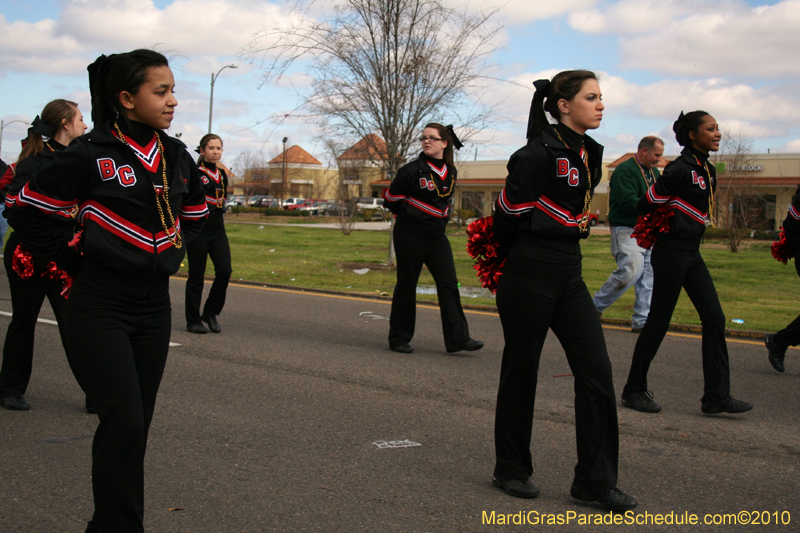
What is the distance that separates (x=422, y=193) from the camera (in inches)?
295

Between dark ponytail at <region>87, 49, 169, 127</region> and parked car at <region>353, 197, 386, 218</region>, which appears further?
parked car at <region>353, 197, 386, 218</region>

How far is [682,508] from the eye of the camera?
12.6 feet

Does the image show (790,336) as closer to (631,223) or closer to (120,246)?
(631,223)

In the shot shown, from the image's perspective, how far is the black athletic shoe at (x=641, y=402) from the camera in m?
5.57

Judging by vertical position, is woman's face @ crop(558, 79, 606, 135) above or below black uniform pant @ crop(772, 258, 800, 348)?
above

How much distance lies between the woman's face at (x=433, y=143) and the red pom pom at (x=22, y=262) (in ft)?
12.4

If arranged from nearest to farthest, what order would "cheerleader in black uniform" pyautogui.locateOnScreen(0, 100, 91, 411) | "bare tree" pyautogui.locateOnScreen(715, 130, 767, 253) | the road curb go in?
"cheerleader in black uniform" pyautogui.locateOnScreen(0, 100, 91, 411), the road curb, "bare tree" pyautogui.locateOnScreen(715, 130, 767, 253)

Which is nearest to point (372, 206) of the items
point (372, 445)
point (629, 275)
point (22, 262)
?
point (629, 275)

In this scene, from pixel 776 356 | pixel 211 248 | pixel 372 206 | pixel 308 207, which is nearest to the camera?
pixel 776 356

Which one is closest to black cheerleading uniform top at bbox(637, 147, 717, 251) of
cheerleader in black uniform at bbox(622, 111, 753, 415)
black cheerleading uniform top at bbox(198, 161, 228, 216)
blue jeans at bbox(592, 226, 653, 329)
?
cheerleader in black uniform at bbox(622, 111, 753, 415)

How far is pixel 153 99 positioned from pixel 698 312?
4008mm

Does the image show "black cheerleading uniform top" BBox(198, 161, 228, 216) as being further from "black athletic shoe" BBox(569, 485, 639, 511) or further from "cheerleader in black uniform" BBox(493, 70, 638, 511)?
"black athletic shoe" BBox(569, 485, 639, 511)

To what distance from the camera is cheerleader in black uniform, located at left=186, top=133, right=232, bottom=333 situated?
8172mm

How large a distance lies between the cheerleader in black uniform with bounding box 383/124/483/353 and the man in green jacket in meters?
2.12
